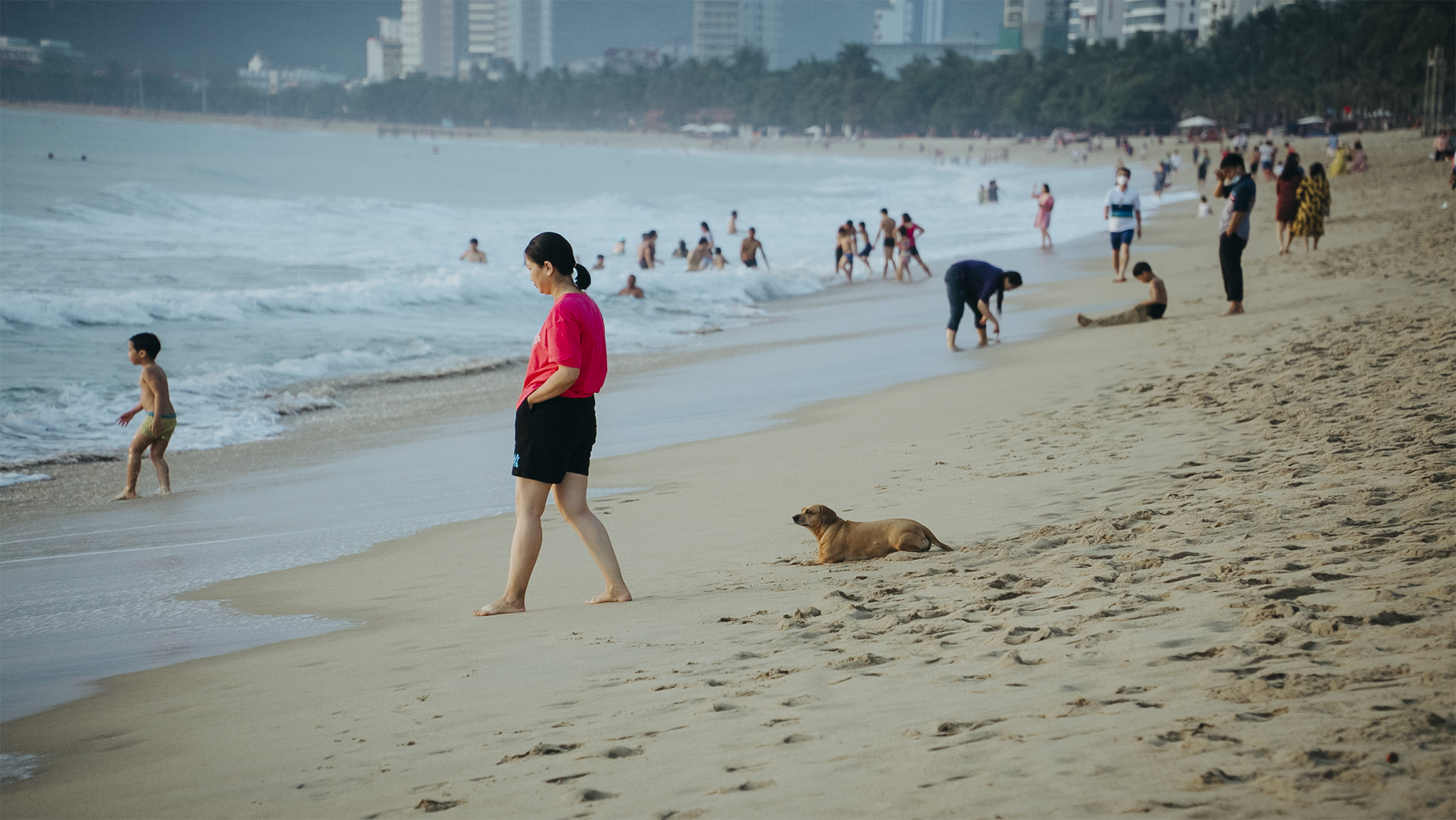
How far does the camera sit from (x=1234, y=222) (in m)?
11.4

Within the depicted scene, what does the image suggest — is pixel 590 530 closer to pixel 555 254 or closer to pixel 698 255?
pixel 555 254

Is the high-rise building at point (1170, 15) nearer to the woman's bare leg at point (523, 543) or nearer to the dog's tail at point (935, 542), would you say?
the dog's tail at point (935, 542)

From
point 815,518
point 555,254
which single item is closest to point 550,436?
point 555,254

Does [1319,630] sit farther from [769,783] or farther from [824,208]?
[824,208]

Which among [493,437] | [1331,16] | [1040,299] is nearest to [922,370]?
[493,437]

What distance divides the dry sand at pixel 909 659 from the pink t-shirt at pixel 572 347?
3.07 feet

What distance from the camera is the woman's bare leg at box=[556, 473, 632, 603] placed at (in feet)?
14.6

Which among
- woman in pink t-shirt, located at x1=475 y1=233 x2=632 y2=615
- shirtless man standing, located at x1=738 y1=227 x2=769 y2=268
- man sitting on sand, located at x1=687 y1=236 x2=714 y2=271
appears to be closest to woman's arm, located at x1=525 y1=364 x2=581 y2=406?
woman in pink t-shirt, located at x1=475 y1=233 x2=632 y2=615

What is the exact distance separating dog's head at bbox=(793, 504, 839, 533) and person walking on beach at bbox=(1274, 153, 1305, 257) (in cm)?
1438

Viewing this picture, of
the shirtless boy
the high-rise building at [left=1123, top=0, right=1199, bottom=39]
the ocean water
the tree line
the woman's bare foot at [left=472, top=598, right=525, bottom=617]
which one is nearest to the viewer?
the woman's bare foot at [left=472, top=598, right=525, bottom=617]

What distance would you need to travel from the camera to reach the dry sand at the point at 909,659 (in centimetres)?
258

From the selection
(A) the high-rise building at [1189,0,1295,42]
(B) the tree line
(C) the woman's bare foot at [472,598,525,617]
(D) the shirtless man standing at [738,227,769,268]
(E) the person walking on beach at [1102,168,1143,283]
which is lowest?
(C) the woman's bare foot at [472,598,525,617]

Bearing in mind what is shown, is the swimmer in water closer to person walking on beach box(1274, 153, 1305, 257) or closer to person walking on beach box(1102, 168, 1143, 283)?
person walking on beach box(1102, 168, 1143, 283)

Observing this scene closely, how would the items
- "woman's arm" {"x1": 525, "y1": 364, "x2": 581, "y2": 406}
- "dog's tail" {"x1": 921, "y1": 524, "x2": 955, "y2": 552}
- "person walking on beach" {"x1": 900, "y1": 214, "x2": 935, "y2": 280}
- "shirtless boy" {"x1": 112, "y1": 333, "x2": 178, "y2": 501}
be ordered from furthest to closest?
"person walking on beach" {"x1": 900, "y1": 214, "x2": 935, "y2": 280}
"shirtless boy" {"x1": 112, "y1": 333, "x2": 178, "y2": 501}
"dog's tail" {"x1": 921, "y1": 524, "x2": 955, "y2": 552}
"woman's arm" {"x1": 525, "y1": 364, "x2": 581, "y2": 406}
